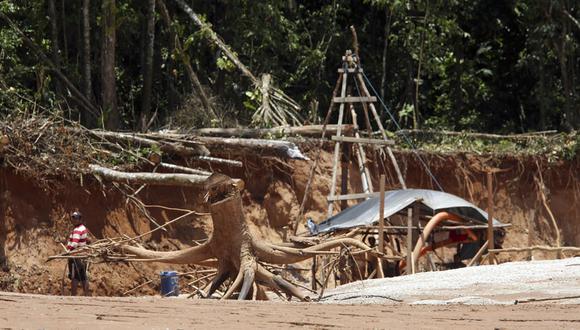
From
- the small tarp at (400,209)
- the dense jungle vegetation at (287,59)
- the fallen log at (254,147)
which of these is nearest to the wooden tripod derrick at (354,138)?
the fallen log at (254,147)

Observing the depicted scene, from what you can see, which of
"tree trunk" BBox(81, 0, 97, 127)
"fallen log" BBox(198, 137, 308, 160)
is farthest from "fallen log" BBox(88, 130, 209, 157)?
"tree trunk" BBox(81, 0, 97, 127)

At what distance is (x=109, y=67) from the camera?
2442 centimetres

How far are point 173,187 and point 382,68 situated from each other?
9.53 m

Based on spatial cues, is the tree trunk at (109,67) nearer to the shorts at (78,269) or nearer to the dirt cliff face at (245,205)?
the dirt cliff face at (245,205)

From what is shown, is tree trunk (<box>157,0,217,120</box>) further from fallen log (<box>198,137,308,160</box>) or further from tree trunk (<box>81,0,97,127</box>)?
tree trunk (<box>81,0,97,127</box>)

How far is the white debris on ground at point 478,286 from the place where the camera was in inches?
568

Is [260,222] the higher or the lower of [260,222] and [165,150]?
the lower

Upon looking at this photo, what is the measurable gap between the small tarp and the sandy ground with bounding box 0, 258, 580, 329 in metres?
4.13

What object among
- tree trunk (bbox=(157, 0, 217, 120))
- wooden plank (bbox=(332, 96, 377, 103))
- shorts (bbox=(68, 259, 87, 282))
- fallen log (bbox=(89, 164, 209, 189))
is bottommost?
shorts (bbox=(68, 259, 87, 282))

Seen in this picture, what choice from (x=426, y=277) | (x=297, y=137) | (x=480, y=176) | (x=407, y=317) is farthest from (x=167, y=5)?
(x=407, y=317)

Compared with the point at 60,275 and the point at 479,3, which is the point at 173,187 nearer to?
the point at 60,275

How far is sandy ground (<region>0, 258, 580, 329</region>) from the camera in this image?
1070cm

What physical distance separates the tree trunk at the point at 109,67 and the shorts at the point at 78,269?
550 cm

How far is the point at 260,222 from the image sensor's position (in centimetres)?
2455
